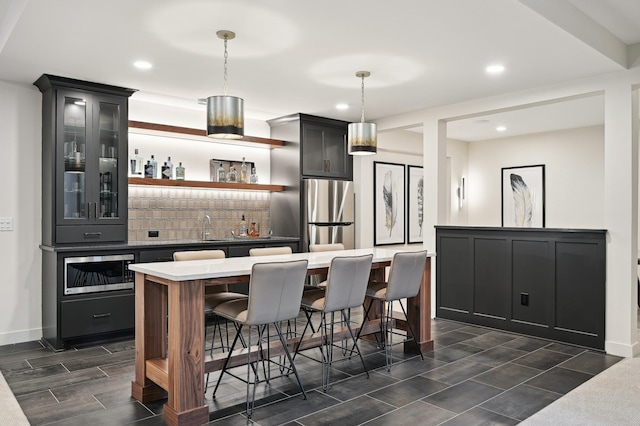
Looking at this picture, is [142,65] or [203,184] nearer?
[142,65]

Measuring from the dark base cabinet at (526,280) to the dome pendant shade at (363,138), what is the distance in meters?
1.80

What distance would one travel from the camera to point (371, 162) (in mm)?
7637

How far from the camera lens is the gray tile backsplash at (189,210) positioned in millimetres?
5547

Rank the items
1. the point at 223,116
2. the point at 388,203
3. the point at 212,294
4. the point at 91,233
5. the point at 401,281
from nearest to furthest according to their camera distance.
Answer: the point at 223,116 < the point at 401,281 < the point at 212,294 < the point at 91,233 < the point at 388,203

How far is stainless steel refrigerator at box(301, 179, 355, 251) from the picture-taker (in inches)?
246

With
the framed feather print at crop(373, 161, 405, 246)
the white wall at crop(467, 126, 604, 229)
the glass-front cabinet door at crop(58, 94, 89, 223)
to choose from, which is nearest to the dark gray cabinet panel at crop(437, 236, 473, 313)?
the framed feather print at crop(373, 161, 405, 246)

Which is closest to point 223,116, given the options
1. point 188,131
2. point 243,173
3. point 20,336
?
point 188,131

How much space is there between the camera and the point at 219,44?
3758mm

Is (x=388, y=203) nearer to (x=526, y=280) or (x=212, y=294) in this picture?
(x=526, y=280)

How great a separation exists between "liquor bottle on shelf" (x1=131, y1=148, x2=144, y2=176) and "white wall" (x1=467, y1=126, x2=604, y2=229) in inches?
241

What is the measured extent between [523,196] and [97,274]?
22.4 feet

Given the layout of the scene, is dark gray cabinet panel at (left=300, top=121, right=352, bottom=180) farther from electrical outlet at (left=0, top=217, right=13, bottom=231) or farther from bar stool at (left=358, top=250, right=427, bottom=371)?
electrical outlet at (left=0, top=217, right=13, bottom=231)

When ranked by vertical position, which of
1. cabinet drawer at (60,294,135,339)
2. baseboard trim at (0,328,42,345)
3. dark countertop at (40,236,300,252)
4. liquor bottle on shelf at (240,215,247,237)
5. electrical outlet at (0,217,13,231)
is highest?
electrical outlet at (0,217,13,231)

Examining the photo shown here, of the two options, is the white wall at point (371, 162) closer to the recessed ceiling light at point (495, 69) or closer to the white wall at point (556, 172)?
the white wall at point (556, 172)
